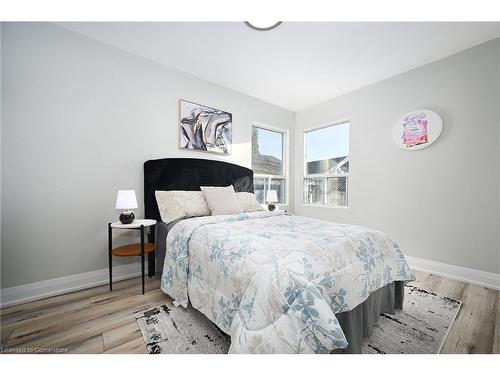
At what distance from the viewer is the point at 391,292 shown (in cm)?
156

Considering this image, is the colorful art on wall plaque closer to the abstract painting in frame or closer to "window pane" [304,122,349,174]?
"window pane" [304,122,349,174]

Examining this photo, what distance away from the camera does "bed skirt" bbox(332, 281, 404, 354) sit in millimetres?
1089

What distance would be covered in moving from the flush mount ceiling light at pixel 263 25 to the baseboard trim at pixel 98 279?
278cm

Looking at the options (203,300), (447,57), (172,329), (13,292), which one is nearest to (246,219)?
(203,300)

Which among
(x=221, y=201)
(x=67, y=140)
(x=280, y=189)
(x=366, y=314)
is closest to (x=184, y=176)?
(x=221, y=201)

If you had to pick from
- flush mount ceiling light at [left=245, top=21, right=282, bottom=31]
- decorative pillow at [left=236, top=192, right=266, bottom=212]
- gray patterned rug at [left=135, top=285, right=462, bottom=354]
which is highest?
flush mount ceiling light at [left=245, top=21, right=282, bottom=31]

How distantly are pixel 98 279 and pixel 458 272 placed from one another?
392 centimetres

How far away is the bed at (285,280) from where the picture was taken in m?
0.85

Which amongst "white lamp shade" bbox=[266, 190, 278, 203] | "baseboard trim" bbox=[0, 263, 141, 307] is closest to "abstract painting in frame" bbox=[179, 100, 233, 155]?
"white lamp shade" bbox=[266, 190, 278, 203]

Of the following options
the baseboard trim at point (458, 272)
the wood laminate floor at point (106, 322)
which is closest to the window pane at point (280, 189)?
the baseboard trim at point (458, 272)

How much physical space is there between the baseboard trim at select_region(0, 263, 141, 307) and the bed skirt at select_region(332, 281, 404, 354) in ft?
7.21

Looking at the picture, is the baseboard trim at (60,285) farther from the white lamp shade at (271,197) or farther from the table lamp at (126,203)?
the white lamp shade at (271,197)

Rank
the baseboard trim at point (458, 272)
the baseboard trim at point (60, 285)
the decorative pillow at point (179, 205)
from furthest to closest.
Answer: the decorative pillow at point (179, 205) → the baseboard trim at point (458, 272) → the baseboard trim at point (60, 285)

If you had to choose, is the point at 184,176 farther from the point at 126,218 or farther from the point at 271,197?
the point at 271,197
